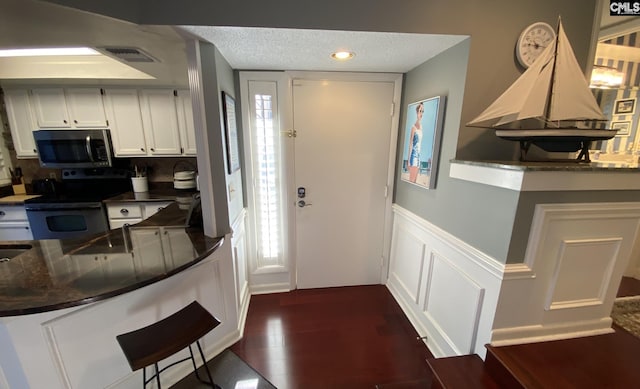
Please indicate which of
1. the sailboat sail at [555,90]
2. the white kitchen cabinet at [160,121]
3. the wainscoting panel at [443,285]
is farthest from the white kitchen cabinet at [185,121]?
the sailboat sail at [555,90]

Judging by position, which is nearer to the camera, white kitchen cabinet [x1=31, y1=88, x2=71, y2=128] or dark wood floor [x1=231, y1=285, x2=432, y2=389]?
dark wood floor [x1=231, y1=285, x2=432, y2=389]

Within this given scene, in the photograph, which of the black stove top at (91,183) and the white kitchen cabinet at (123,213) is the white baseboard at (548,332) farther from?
the black stove top at (91,183)

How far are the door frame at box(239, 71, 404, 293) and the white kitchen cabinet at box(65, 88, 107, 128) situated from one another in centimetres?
188

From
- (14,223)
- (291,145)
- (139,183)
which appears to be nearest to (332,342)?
(291,145)

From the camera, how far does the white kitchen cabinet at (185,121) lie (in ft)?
9.17

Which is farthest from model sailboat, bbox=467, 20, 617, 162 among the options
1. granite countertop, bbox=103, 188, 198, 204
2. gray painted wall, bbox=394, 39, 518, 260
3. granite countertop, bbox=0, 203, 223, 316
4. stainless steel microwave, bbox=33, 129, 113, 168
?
stainless steel microwave, bbox=33, 129, 113, 168

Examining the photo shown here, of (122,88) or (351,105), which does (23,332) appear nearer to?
(351,105)

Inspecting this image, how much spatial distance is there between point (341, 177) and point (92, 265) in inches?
73.3

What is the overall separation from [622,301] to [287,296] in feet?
9.45

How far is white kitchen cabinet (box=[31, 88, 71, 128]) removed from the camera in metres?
2.62

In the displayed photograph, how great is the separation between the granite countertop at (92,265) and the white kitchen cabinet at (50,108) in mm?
1778

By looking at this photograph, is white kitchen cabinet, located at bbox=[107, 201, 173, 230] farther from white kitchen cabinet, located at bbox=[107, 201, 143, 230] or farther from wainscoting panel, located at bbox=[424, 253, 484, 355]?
wainscoting panel, located at bbox=[424, 253, 484, 355]

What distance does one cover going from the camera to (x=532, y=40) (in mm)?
1444

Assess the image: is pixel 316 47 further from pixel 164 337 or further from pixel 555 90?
pixel 164 337
